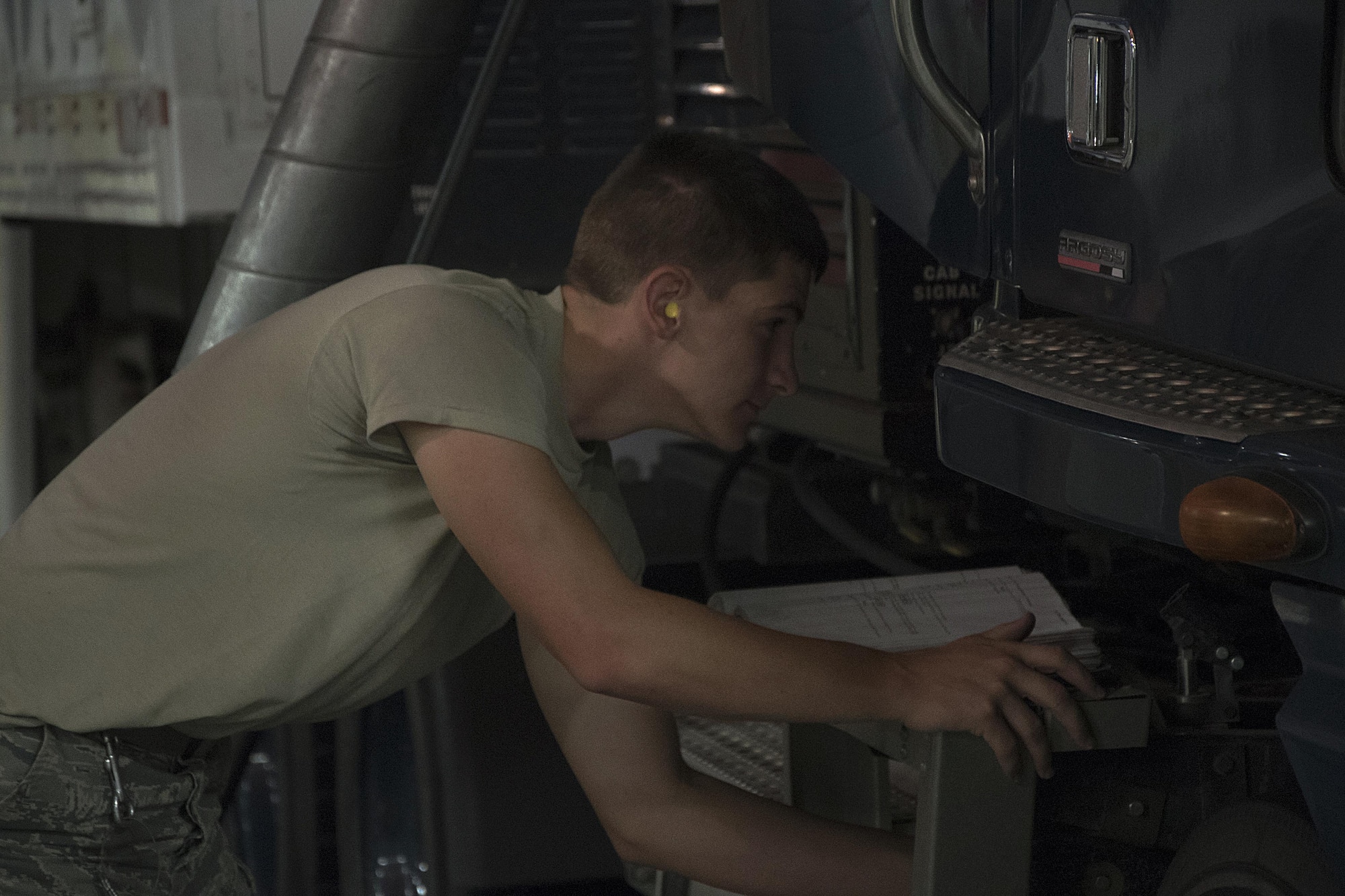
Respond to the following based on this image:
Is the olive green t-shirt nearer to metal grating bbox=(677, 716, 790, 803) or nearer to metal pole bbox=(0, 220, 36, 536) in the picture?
metal grating bbox=(677, 716, 790, 803)

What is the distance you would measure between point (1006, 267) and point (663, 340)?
1.31 feet


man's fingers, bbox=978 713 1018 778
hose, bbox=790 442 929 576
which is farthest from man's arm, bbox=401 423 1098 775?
hose, bbox=790 442 929 576

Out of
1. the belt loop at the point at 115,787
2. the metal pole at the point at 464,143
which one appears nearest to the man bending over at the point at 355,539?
the belt loop at the point at 115,787

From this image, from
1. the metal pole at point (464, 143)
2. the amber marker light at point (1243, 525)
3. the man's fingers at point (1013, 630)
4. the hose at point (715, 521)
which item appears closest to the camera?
the amber marker light at point (1243, 525)

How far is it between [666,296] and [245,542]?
55 centimetres

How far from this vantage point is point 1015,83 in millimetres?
1771

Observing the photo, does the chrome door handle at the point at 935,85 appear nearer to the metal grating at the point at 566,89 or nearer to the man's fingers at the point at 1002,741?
the man's fingers at the point at 1002,741

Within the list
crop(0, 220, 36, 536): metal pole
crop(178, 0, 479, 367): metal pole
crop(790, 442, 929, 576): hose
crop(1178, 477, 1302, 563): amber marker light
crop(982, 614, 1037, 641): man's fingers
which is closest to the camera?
crop(1178, 477, 1302, 563): amber marker light

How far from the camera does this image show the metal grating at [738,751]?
249cm

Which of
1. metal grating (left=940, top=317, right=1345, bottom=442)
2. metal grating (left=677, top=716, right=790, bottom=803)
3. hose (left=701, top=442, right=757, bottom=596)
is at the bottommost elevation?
metal grating (left=677, top=716, right=790, bottom=803)

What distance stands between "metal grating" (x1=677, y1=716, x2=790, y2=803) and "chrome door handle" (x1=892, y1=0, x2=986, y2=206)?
0.97 meters

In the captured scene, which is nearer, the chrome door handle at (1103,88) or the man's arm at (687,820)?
the chrome door handle at (1103,88)

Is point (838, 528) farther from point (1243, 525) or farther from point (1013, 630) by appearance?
point (1243, 525)

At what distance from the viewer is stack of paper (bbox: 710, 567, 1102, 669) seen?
1770mm
